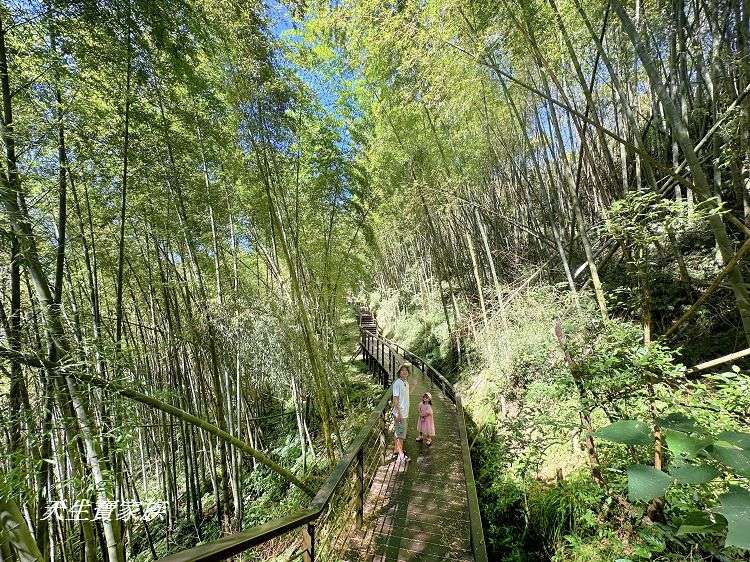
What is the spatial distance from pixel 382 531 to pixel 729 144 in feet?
14.1

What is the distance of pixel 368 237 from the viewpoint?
23.0ft

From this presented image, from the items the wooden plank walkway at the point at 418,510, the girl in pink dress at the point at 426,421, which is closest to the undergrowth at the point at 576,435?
the wooden plank walkway at the point at 418,510

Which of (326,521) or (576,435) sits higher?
(576,435)

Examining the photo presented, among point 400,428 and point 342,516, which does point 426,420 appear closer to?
point 400,428

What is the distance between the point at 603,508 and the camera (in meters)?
2.78

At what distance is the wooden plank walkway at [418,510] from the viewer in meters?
2.62

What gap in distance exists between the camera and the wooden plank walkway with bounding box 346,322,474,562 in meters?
2.62

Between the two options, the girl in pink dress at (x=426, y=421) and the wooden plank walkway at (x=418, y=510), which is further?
the girl in pink dress at (x=426, y=421)

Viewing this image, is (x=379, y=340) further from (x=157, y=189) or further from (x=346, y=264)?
(x=157, y=189)

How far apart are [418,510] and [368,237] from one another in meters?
4.97

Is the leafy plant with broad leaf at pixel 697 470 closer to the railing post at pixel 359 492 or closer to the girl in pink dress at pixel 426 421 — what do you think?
the railing post at pixel 359 492

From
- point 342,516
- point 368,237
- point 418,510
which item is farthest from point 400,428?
point 368,237

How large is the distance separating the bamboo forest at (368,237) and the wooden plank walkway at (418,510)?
0.03 metres

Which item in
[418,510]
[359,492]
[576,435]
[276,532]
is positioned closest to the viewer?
[276,532]
